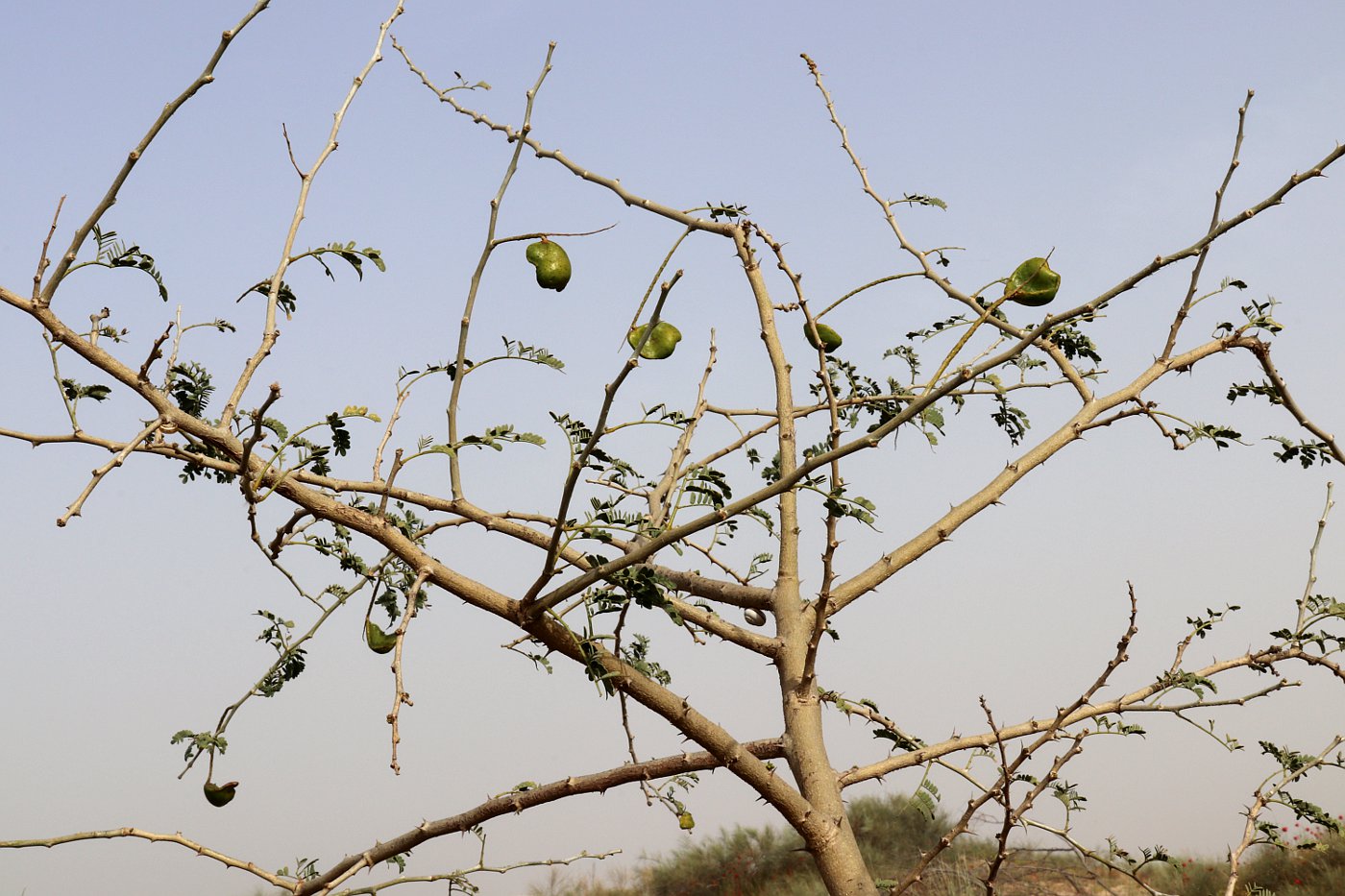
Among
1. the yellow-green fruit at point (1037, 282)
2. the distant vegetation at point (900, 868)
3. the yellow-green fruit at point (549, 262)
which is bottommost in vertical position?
the distant vegetation at point (900, 868)

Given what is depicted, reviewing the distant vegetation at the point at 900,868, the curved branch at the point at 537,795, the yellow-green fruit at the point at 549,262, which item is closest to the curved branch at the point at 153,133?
the yellow-green fruit at the point at 549,262

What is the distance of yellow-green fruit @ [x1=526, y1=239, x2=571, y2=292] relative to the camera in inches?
112

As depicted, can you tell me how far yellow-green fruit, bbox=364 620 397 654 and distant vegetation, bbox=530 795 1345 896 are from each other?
15.9ft

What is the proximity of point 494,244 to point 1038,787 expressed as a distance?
6.24 ft

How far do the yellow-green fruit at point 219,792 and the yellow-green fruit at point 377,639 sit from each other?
1.68ft

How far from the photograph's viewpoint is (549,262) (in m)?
2.83

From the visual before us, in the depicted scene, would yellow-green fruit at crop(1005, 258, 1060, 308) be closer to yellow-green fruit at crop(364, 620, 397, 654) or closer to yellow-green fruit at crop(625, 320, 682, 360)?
yellow-green fruit at crop(625, 320, 682, 360)

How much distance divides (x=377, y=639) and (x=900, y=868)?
23.4 ft

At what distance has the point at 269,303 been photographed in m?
2.60

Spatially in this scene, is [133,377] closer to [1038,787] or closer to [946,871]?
[1038,787]

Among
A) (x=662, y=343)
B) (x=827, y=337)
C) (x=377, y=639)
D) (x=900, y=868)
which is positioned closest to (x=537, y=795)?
(x=377, y=639)

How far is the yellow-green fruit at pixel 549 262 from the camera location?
284 cm

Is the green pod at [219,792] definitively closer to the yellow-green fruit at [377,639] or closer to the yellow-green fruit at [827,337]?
the yellow-green fruit at [377,639]

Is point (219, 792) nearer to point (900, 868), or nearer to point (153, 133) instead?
point (153, 133)
